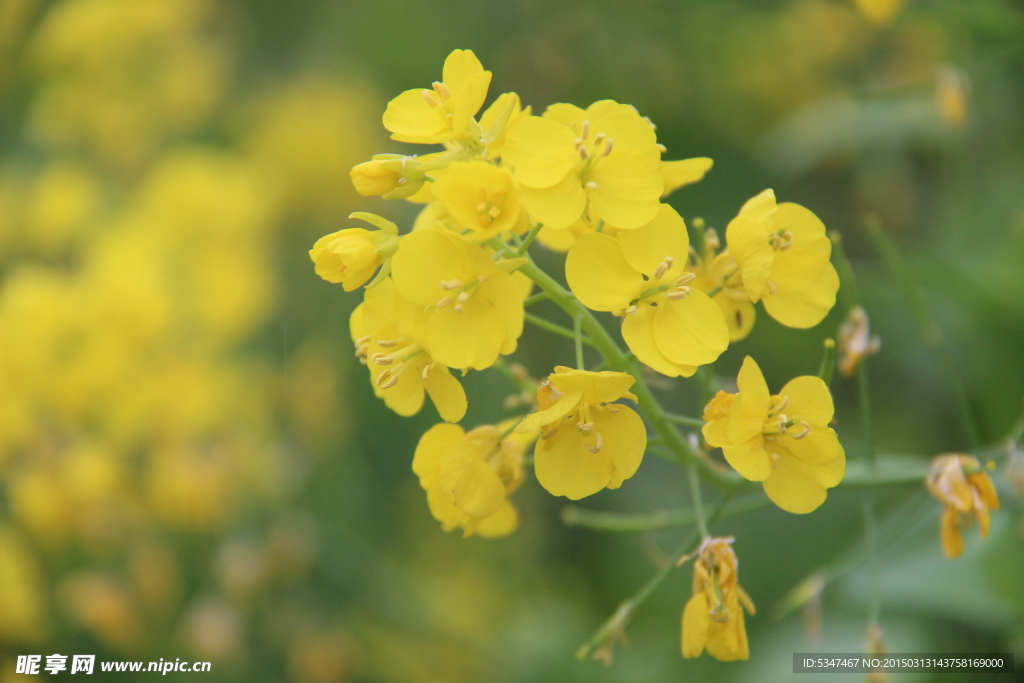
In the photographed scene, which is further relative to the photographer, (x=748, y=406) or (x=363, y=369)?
(x=363, y=369)

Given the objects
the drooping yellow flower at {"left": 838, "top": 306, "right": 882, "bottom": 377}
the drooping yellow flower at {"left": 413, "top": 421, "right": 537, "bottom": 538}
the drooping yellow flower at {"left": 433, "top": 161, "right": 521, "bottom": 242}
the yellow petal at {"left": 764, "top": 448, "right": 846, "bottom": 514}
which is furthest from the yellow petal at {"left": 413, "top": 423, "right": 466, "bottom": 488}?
the drooping yellow flower at {"left": 838, "top": 306, "right": 882, "bottom": 377}

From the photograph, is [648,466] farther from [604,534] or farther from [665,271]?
[665,271]

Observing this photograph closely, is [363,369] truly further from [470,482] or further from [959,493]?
[959,493]

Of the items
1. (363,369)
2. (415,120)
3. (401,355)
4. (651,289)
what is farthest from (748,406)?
(363,369)

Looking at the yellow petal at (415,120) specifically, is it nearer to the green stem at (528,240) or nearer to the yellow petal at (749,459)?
the green stem at (528,240)

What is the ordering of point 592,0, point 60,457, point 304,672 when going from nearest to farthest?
point 60,457
point 304,672
point 592,0

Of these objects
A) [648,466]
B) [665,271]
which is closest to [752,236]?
[665,271]

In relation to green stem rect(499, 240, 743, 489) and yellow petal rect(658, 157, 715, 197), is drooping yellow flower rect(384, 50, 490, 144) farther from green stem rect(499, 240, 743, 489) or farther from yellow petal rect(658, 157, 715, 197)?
yellow petal rect(658, 157, 715, 197)
